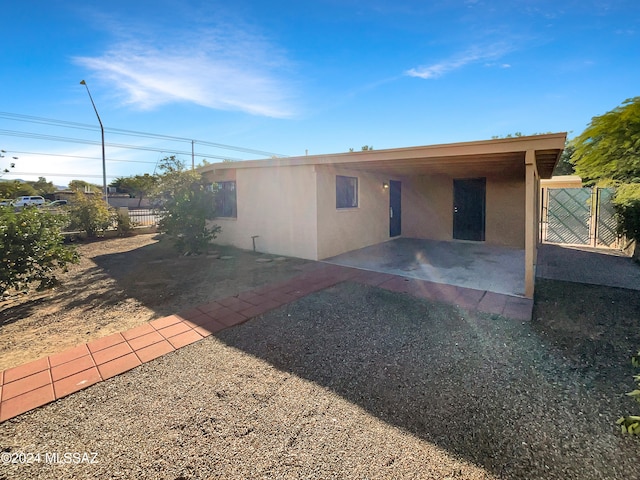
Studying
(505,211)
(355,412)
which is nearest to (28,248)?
(355,412)

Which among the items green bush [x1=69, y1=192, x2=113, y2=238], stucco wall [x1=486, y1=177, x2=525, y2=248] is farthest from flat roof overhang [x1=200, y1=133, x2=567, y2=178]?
green bush [x1=69, y1=192, x2=113, y2=238]

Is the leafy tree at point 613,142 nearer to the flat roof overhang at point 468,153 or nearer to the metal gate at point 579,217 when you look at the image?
the flat roof overhang at point 468,153

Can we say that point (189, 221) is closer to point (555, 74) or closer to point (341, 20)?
point (341, 20)

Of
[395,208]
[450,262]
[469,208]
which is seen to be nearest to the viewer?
[450,262]

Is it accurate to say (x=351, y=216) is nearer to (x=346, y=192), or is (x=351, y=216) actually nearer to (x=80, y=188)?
(x=346, y=192)

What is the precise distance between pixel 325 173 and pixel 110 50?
6.00m

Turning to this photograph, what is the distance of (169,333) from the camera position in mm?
3629

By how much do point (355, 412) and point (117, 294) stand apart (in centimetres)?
471

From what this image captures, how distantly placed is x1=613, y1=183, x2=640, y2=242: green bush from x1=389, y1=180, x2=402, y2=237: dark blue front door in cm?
573

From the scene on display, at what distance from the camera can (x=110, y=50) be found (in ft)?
24.4

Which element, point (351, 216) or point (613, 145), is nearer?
point (613, 145)

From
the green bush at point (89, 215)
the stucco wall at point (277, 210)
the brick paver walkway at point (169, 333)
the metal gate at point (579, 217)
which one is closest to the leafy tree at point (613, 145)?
the brick paver walkway at point (169, 333)

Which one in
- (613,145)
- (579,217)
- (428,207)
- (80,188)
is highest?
(80,188)

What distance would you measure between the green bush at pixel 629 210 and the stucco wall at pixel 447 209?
7.00 ft
